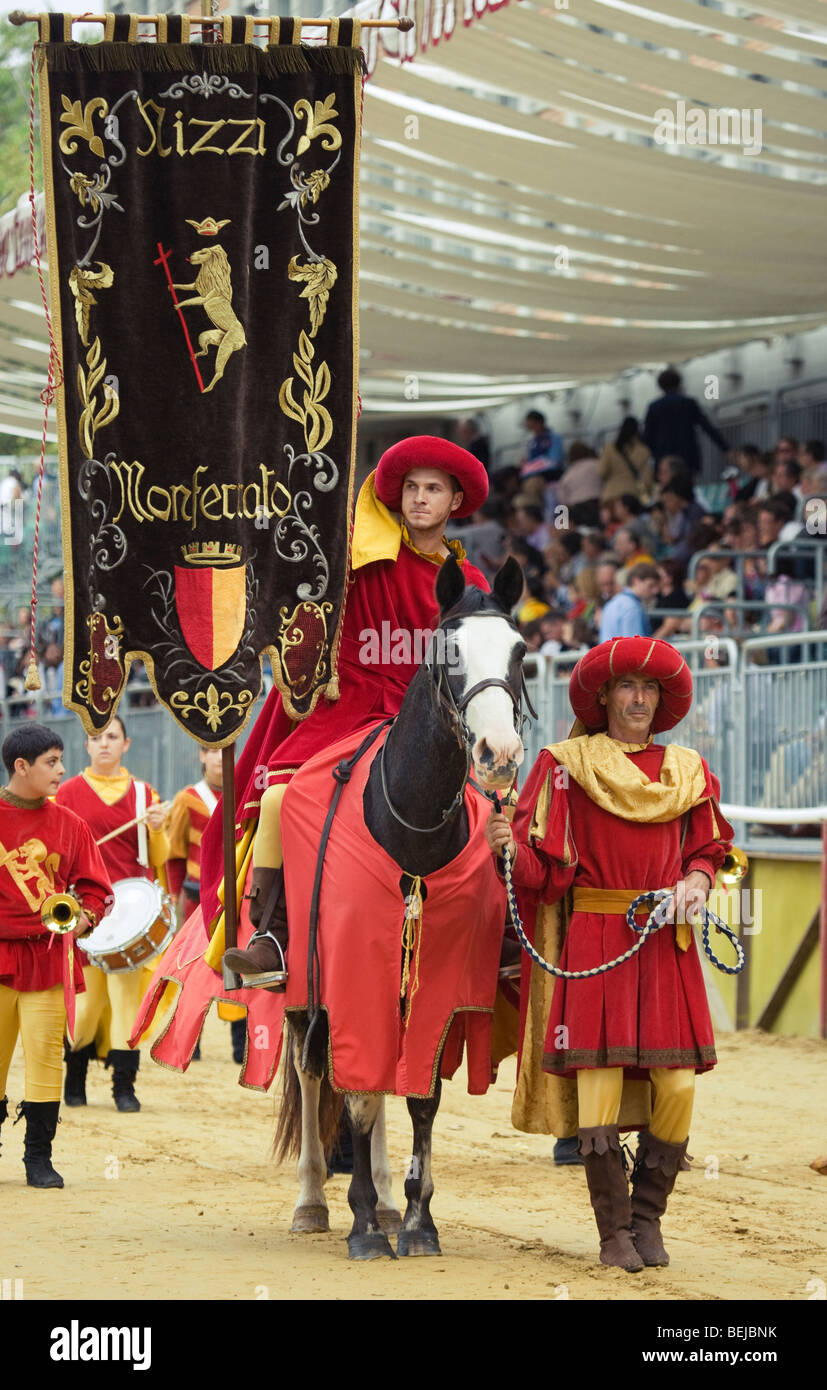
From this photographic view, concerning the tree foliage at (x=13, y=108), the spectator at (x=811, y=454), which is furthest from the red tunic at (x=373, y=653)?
the tree foliage at (x=13, y=108)

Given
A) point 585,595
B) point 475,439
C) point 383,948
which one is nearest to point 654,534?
point 585,595

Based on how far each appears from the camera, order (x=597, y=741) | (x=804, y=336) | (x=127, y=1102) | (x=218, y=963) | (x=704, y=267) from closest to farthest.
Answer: (x=597, y=741)
(x=218, y=963)
(x=127, y=1102)
(x=704, y=267)
(x=804, y=336)

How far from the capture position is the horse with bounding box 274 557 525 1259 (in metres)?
6.09

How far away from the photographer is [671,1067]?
636 cm

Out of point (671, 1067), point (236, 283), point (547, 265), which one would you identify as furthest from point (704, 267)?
point (671, 1067)

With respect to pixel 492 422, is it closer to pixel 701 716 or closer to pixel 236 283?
pixel 701 716

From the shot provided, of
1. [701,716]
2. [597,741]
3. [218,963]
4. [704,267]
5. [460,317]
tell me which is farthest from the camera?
[460,317]

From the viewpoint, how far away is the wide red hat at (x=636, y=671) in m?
6.50

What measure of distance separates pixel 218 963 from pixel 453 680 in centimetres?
173

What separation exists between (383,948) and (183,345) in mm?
2172

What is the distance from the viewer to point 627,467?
18188 mm

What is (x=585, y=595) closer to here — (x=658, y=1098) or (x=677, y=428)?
(x=677, y=428)

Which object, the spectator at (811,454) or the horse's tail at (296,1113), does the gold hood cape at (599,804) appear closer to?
the horse's tail at (296,1113)

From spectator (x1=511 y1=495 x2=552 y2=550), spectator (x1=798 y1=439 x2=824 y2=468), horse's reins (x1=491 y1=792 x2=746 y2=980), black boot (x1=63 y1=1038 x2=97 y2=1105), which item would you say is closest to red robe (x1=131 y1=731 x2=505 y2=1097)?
horse's reins (x1=491 y1=792 x2=746 y2=980)
